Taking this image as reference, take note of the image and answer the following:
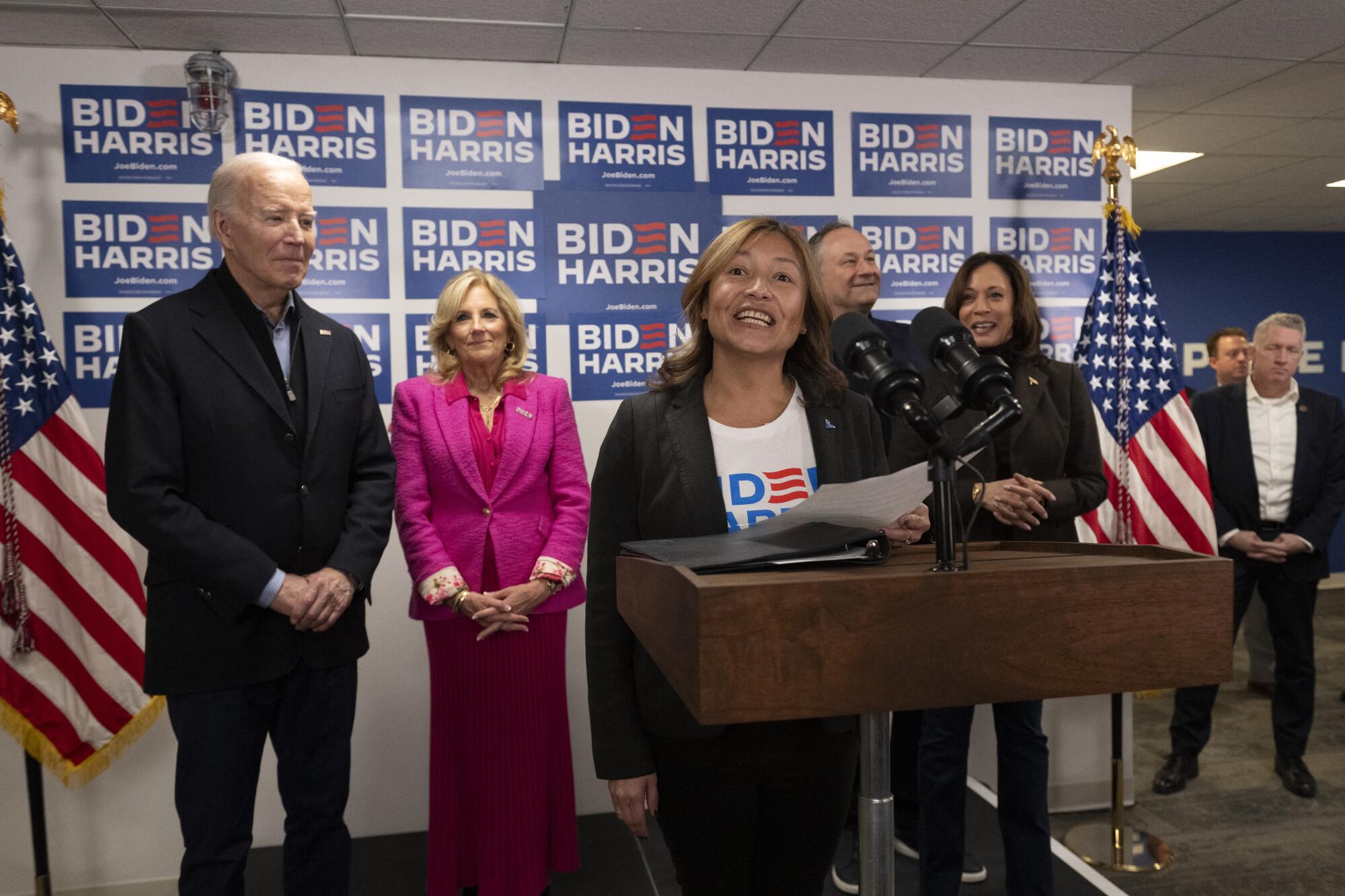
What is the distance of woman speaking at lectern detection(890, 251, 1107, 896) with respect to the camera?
92.9 inches

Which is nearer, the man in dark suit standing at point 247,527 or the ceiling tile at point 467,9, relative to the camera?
the man in dark suit standing at point 247,527

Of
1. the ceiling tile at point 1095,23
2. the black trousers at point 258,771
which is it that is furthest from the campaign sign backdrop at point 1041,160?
the black trousers at point 258,771

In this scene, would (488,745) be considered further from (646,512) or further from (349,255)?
(349,255)

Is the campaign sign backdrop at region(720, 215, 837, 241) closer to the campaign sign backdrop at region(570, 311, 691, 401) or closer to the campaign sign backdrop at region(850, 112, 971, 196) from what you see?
the campaign sign backdrop at region(850, 112, 971, 196)

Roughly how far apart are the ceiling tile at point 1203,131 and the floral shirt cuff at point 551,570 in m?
3.85

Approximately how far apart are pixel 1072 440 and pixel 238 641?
7.14 ft

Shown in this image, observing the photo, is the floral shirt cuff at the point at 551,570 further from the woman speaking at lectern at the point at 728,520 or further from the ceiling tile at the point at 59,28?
the ceiling tile at the point at 59,28

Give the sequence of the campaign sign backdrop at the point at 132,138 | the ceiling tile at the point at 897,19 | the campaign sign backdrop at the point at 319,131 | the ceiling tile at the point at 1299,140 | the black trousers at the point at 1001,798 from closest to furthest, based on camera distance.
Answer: the black trousers at the point at 1001,798 → the ceiling tile at the point at 897,19 → the campaign sign backdrop at the point at 132,138 → the campaign sign backdrop at the point at 319,131 → the ceiling tile at the point at 1299,140

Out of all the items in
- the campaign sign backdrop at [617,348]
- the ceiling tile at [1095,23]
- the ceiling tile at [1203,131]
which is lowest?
the campaign sign backdrop at [617,348]

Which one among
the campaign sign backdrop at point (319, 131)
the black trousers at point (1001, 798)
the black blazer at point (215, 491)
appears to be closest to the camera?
the black blazer at point (215, 491)

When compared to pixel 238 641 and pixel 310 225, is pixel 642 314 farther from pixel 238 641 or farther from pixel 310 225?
pixel 238 641

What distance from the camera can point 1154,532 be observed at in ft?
11.1

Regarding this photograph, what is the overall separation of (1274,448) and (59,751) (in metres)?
4.78

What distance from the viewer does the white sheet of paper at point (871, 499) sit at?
2.70 feet
